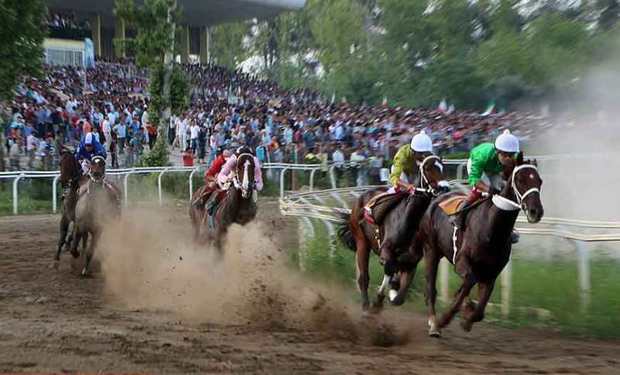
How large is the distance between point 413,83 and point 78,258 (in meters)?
26.4

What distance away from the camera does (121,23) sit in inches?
1378

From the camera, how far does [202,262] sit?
10.4m

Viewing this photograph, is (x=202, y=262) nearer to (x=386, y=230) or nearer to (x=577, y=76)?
(x=386, y=230)

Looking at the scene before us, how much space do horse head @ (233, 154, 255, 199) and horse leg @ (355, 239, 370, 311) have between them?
1632 millimetres

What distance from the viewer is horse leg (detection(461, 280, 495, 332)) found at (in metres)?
6.88

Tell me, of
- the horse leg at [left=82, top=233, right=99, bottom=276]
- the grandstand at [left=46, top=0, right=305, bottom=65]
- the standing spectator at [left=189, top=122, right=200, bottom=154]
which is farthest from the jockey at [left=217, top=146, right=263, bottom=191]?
the grandstand at [left=46, top=0, right=305, bottom=65]

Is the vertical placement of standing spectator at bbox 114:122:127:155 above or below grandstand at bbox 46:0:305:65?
below

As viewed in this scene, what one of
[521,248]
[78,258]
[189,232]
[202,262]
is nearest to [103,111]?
[189,232]

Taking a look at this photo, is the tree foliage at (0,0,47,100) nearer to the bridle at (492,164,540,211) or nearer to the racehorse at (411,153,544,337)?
the racehorse at (411,153,544,337)

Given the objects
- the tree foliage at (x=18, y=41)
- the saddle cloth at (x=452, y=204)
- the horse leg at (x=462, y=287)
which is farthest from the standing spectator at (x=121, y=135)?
the horse leg at (x=462, y=287)

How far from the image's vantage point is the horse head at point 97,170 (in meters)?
10.9

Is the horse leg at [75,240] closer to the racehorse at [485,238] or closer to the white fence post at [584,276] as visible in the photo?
the racehorse at [485,238]

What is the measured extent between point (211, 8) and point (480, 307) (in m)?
34.1

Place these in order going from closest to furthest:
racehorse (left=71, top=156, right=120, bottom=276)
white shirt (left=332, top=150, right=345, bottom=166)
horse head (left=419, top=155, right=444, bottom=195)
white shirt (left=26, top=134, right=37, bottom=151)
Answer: horse head (left=419, top=155, right=444, bottom=195) < racehorse (left=71, top=156, right=120, bottom=276) < white shirt (left=26, top=134, right=37, bottom=151) < white shirt (left=332, top=150, right=345, bottom=166)
